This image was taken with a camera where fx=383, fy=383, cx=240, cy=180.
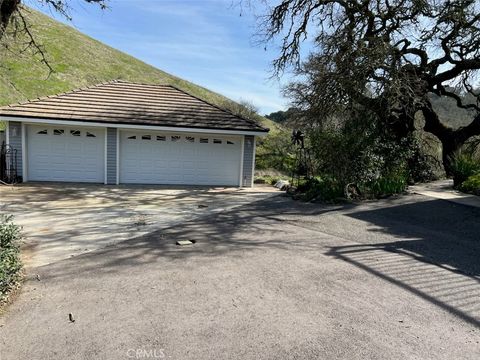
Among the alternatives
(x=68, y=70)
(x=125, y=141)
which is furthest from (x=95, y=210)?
(x=68, y=70)

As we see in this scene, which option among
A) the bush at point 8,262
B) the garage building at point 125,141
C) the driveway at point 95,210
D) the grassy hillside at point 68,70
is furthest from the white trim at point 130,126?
the bush at point 8,262

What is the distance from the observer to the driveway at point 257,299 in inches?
135

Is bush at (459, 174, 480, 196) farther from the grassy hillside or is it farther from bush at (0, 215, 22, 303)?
the grassy hillside

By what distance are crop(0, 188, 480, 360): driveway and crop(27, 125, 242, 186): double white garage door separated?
799 cm

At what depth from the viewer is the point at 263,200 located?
12469 millimetres

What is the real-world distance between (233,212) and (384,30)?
8886 millimetres

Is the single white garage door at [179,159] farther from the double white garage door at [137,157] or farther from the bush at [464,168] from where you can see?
the bush at [464,168]

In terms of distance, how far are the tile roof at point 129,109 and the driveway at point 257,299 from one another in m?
8.25

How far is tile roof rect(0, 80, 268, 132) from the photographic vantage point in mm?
14273

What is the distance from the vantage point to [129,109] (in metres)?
15.7

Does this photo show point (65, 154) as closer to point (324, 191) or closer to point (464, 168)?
point (324, 191)

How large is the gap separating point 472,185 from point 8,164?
15.6 meters

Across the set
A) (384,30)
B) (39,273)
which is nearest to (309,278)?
(39,273)

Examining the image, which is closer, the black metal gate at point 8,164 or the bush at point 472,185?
the bush at point 472,185
